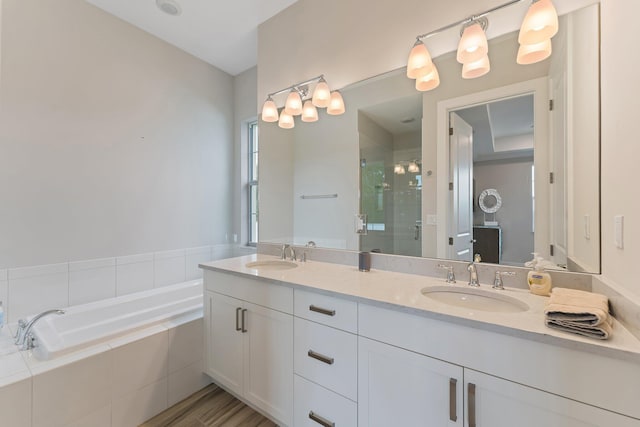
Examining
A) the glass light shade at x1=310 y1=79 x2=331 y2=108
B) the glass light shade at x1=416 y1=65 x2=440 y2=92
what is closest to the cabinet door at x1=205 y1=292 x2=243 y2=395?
the glass light shade at x1=310 y1=79 x2=331 y2=108

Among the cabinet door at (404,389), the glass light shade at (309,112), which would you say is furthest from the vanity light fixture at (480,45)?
the cabinet door at (404,389)

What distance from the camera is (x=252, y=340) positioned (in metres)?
1.59

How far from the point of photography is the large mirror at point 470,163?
1172 millimetres

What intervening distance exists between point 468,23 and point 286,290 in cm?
170

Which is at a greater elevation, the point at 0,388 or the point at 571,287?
the point at 571,287

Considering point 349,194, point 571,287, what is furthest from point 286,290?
point 571,287

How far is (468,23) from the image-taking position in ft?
4.54

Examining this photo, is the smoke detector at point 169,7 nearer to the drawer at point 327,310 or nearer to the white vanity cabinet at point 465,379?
the drawer at point 327,310

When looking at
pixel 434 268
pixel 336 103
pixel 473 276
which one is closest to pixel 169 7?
pixel 336 103

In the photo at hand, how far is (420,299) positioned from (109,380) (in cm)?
177

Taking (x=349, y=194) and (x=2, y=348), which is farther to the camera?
(x=349, y=194)

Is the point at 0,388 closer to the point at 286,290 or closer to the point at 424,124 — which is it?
the point at 286,290

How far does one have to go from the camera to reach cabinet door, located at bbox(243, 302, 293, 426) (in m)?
1.43

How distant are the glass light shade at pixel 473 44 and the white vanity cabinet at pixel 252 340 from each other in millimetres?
1534
